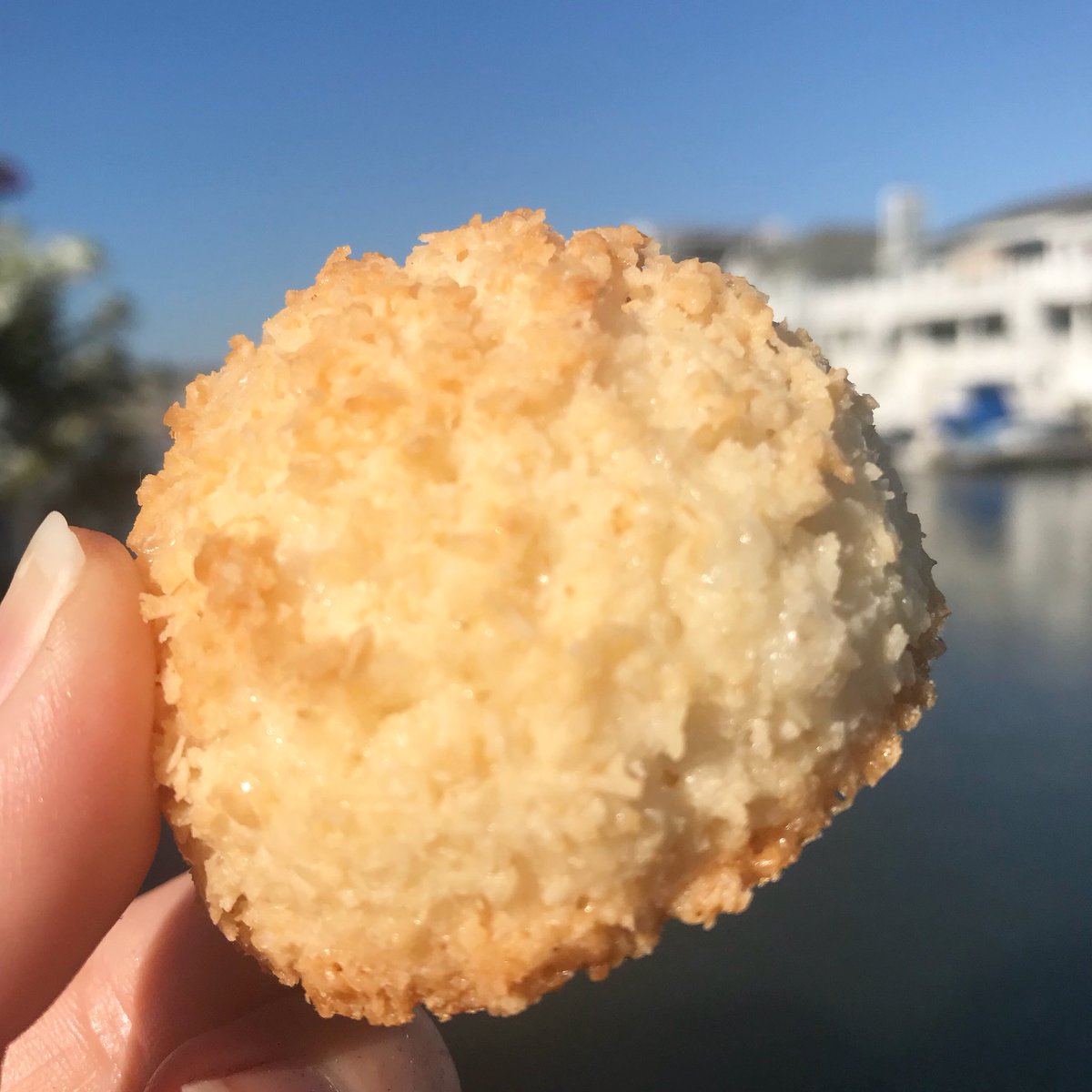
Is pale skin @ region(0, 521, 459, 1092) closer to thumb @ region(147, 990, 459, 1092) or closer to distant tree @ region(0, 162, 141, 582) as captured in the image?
thumb @ region(147, 990, 459, 1092)

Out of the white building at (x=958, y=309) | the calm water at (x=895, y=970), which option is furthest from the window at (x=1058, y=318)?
the calm water at (x=895, y=970)

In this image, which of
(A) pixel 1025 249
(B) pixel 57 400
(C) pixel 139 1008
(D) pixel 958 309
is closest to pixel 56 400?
(B) pixel 57 400

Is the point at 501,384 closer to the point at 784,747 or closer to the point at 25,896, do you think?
the point at 784,747

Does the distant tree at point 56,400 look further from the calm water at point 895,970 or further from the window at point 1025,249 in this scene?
the window at point 1025,249

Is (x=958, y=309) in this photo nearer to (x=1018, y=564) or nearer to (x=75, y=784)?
(x=1018, y=564)

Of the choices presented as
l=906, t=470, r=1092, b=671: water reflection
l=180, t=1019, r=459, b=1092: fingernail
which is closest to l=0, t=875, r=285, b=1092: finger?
l=180, t=1019, r=459, b=1092: fingernail

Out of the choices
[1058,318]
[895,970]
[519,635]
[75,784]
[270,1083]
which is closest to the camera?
[519,635]
